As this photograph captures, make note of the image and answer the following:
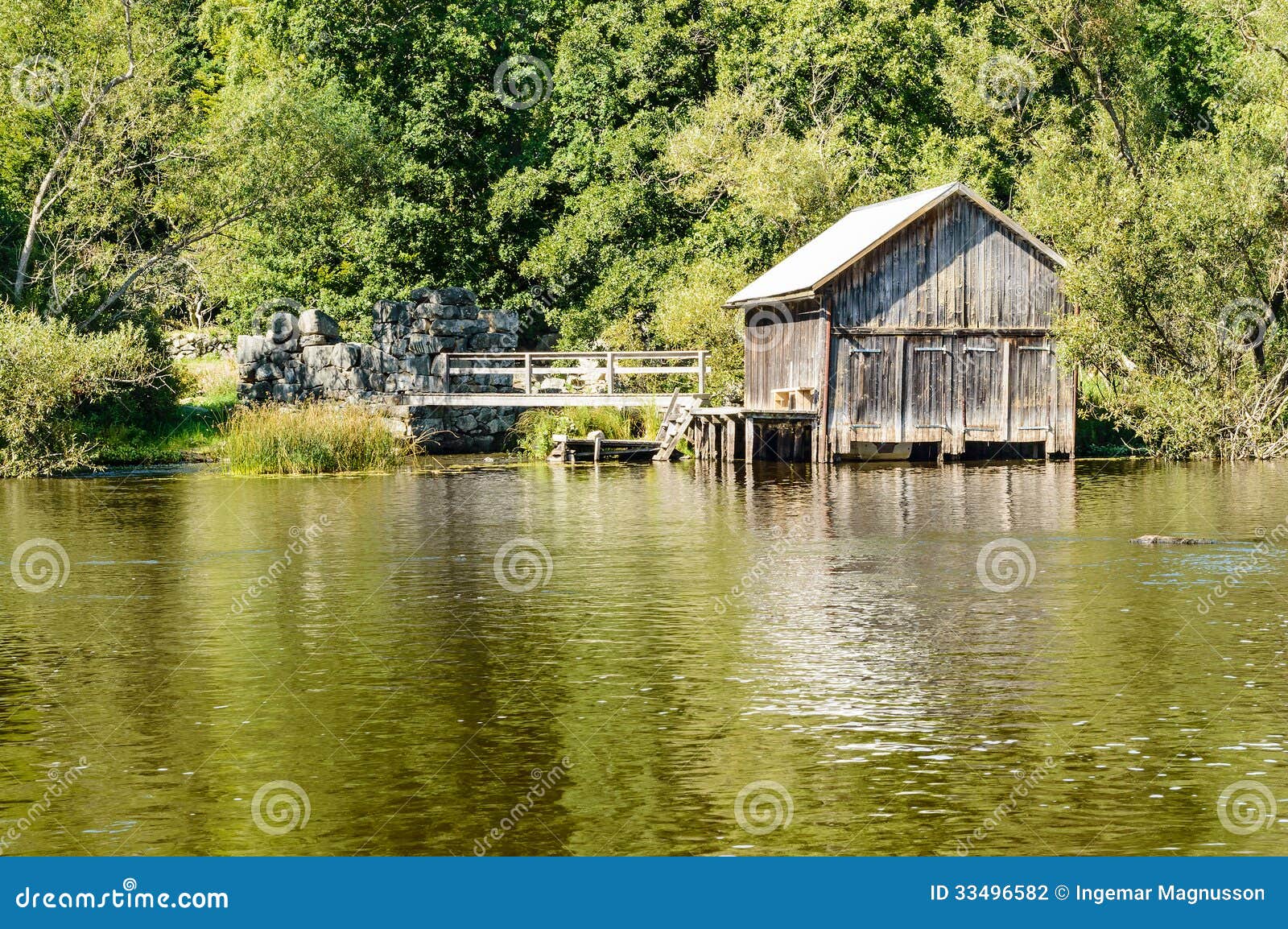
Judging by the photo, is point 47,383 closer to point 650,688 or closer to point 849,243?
point 849,243

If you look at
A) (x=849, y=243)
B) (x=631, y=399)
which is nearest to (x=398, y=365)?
(x=631, y=399)

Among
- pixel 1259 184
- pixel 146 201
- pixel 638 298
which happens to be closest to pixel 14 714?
pixel 1259 184

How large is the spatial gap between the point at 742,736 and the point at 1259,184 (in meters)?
31.1

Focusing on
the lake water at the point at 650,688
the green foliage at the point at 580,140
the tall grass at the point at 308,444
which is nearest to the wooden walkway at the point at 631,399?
the green foliage at the point at 580,140

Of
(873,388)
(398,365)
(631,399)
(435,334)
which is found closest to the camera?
(873,388)

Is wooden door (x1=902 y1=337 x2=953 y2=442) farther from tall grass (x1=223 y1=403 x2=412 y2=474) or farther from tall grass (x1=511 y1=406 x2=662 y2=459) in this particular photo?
tall grass (x1=223 y1=403 x2=412 y2=474)

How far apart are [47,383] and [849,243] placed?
19.8 metres

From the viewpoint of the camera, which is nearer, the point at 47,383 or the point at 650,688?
the point at 650,688

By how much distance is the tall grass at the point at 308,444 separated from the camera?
3584 cm

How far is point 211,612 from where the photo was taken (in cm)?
1602

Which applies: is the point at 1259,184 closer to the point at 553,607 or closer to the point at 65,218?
the point at 553,607

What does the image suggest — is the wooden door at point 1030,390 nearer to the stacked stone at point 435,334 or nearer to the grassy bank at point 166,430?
the stacked stone at point 435,334

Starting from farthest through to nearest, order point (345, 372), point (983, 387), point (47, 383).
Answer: point (345, 372)
point (983, 387)
point (47, 383)

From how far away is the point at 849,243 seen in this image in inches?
1604
